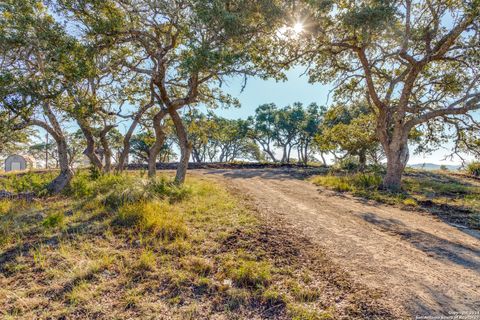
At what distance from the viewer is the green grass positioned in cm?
221

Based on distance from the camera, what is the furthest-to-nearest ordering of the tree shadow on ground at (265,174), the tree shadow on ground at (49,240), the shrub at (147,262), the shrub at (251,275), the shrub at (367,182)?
the tree shadow on ground at (265,174) → the shrub at (367,182) → the tree shadow on ground at (49,240) → the shrub at (147,262) → the shrub at (251,275)

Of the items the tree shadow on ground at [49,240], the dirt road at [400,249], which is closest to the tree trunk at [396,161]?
the dirt road at [400,249]

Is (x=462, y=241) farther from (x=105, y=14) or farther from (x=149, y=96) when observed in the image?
(x=149, y=96)

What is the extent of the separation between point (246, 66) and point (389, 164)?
7.22 metres

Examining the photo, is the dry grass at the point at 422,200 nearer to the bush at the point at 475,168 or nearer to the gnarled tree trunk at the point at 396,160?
the gnarled tree trunk at the point at 396,160

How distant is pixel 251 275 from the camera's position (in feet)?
8.72

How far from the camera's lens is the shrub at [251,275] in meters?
2.59

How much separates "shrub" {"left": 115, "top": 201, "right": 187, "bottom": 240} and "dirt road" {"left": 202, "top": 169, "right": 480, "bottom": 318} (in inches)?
83.0

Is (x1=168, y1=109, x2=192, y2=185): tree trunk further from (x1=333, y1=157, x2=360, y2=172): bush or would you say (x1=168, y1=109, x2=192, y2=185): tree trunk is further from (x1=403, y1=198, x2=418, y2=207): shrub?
(x1=333, y1=157, x2=360, y2=172): bush

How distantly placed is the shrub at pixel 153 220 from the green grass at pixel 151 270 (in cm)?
2

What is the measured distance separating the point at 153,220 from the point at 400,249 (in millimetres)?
4149

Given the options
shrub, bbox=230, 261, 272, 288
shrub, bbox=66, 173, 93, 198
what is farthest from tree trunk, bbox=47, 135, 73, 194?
shrub, bbox=230, 261, 272, 288

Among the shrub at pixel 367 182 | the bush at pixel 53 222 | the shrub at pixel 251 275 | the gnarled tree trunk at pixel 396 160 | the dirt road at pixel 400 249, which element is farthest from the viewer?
the shrub at pixel 367 182

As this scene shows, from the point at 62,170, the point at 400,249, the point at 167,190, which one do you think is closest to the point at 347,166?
the point at 167,190
